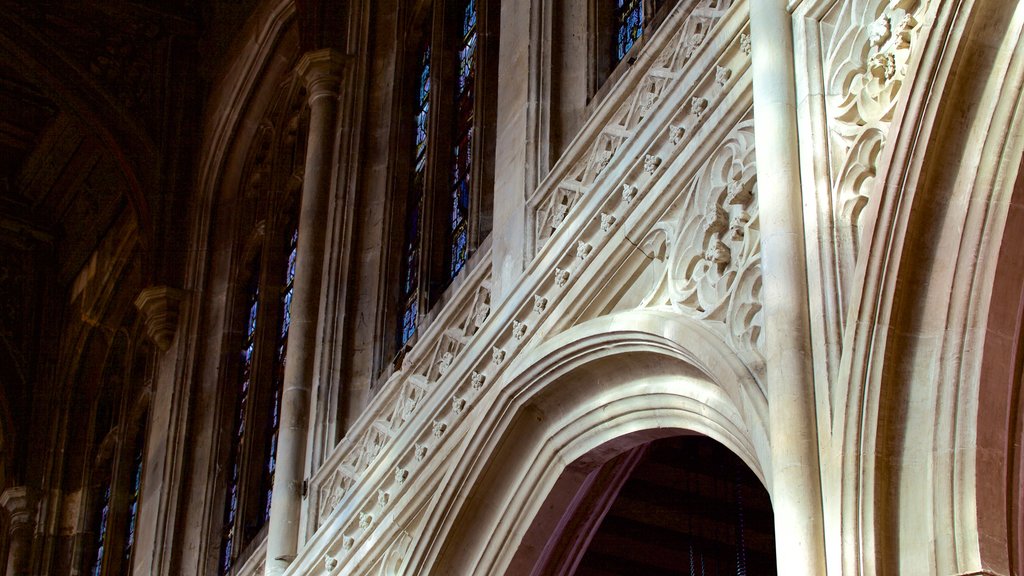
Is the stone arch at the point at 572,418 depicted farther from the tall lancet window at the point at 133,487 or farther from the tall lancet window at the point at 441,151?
the tall lancet window at the point at 133,487

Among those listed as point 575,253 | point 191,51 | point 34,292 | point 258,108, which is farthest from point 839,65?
point 34,292

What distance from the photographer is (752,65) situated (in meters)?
7.09

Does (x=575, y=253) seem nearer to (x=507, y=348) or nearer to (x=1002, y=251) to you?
(x=507, y=348)

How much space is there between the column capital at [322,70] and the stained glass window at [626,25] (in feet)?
12.2

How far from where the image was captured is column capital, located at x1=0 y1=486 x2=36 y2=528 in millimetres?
18797

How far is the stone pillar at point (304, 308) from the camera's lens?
35.7 ft

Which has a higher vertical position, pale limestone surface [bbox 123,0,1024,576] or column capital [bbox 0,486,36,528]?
→ column capital [bbox 0,486,36,528]

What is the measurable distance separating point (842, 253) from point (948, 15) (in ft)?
2.78

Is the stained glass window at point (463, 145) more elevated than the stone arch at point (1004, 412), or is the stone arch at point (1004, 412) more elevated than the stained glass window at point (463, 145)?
the stained glass window at point (463, 145)

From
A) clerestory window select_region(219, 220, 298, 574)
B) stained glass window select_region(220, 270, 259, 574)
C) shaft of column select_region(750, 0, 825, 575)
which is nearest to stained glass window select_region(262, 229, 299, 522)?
clerestory window select_region(219, 220, 298, 574)

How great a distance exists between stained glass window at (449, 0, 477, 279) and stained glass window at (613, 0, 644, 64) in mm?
1670

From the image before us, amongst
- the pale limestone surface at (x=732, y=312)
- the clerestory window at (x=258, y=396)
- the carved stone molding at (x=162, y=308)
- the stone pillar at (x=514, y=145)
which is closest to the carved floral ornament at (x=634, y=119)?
the pale limestone surface at (x=732, y=312)

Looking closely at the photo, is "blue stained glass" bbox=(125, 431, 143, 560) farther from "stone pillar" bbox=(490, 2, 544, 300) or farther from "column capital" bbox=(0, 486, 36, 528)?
"stone pillar" bbox=(490, 2, 544, 300)

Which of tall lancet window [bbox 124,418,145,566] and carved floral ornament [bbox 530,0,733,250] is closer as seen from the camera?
carved floral ornament [bbox 530,0,733,250]
